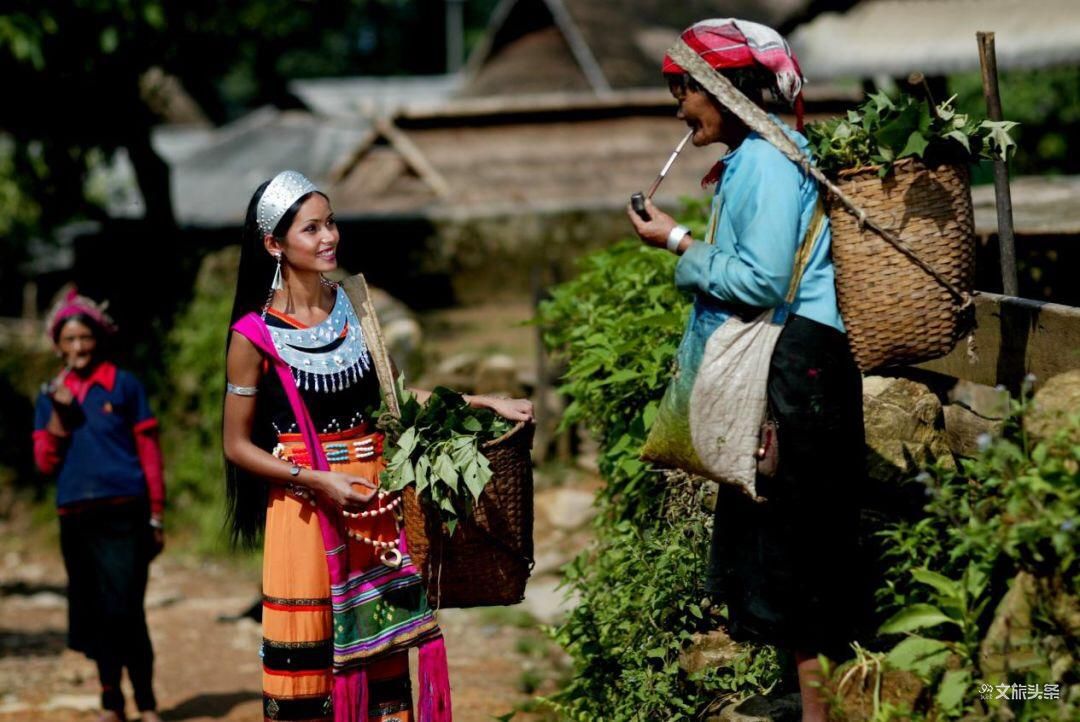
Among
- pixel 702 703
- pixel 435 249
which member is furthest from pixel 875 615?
pixel 435 249

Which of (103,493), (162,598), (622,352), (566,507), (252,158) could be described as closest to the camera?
(622,352)

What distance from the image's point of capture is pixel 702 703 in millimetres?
4566

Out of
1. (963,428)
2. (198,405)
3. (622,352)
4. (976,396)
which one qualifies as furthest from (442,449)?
(198,405)

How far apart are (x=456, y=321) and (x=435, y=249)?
33.6 inches

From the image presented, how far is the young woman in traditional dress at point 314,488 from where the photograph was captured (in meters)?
4.18

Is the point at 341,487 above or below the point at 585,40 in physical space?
below

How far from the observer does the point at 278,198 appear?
4.22 metres

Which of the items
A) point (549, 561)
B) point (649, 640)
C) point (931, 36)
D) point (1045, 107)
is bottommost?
point (549, 561)

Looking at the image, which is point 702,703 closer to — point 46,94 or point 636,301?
point 636,301

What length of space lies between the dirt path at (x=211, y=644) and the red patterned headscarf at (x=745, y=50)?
12.7ft

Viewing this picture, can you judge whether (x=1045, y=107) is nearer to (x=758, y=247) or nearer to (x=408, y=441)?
(x=408, y=441)

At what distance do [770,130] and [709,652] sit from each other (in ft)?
6.29

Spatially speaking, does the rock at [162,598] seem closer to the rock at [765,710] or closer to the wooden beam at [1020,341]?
the rock at [765,710]

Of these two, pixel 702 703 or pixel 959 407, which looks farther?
pixel 959 407
